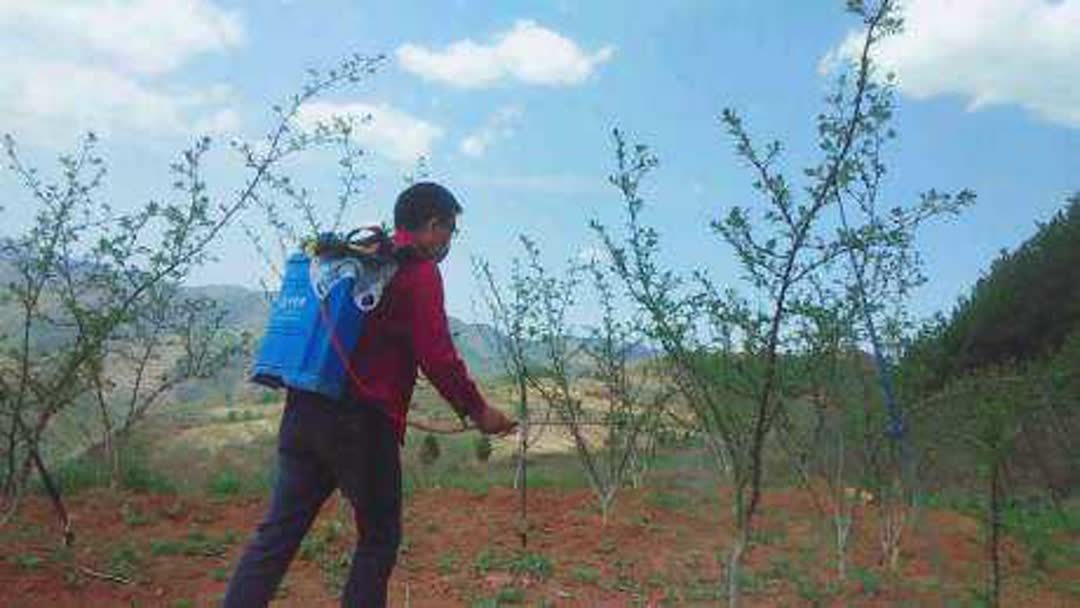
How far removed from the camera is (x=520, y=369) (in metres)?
9.37

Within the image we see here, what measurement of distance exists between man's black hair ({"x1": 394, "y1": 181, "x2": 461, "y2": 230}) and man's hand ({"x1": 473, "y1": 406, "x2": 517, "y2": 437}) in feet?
2.16

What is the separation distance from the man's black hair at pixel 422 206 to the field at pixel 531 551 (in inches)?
100

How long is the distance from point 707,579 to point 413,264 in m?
4.18

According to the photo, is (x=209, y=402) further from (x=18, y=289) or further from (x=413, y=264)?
(x=413, y=264)

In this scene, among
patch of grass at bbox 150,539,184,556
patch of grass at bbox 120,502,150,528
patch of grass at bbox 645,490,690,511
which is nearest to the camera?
patch of grass at bbox 150,539,184,556

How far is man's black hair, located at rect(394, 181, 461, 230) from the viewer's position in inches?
173

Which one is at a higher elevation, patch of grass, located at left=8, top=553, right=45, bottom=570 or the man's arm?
the man's arm

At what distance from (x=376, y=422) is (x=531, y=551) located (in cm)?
433

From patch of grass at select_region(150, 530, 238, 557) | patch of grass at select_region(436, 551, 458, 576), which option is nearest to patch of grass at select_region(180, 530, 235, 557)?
patch of grass at select_region(150, 530, 238, 557)

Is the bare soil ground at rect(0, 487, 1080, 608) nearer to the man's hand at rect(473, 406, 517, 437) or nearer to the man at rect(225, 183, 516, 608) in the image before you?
the man at rect(225, 183, 516, 608)

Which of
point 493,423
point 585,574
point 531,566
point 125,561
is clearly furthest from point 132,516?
point 493,423

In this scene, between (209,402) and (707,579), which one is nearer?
(707,579)

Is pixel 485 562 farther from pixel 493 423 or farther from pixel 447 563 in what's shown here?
pixel 493 423

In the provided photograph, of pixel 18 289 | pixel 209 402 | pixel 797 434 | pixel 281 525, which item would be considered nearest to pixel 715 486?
pixel 797 434
